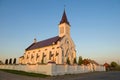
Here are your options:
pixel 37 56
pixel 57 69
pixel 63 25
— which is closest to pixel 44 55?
pixel 37 56

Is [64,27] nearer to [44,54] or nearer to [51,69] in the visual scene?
[44,54]

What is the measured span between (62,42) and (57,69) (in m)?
15.5

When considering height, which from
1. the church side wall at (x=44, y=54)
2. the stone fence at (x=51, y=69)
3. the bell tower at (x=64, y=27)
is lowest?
the stone fence at (x=51, y=69)

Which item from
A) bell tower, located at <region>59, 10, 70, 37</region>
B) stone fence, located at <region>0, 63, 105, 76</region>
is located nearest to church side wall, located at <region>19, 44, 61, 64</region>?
bell tower, located at <region>59, 10, 70, 37</region>

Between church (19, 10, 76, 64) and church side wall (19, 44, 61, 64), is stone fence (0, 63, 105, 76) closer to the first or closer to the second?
church (19, 10, 76, 64)

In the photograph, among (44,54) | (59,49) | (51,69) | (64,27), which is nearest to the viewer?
(51,69)

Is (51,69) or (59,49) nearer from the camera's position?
(51,69)

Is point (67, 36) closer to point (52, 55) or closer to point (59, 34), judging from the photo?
point (59, 34)

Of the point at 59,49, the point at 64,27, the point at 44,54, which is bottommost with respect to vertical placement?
the point at 44,54

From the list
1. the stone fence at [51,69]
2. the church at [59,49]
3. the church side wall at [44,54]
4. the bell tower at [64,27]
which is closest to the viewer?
the stone fence at [51,69]

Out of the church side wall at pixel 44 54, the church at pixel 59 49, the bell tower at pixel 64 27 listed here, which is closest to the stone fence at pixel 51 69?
the church at pixel 59 49

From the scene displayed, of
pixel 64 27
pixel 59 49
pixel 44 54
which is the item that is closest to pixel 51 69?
pixel 59 49

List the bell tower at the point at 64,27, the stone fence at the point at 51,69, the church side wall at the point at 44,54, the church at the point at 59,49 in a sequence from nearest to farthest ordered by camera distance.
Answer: the stone fence at the point at 51,69 < the church side wall at the point at 44,54 < the church at the point at 59,49 < the bell tower at the point at 64,27

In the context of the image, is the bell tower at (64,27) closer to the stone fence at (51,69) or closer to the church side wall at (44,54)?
the church side wall at (44,54)
